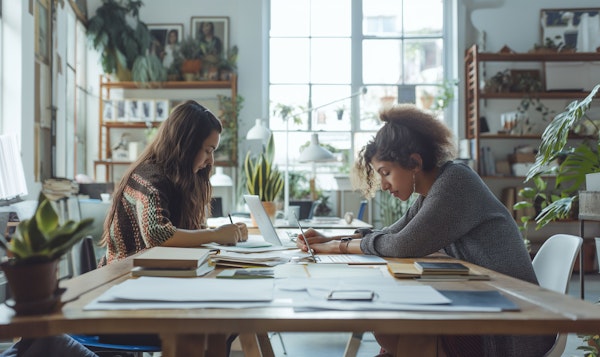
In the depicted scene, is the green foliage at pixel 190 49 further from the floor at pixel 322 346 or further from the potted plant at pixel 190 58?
the floor at pixel 322 346

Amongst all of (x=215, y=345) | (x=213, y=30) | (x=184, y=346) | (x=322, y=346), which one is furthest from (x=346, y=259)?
(x=213, y=30)

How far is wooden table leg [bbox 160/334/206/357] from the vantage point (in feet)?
3.15

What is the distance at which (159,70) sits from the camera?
253 inches

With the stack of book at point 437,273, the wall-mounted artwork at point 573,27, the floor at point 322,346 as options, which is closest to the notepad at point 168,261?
the stack of book at point 437,273

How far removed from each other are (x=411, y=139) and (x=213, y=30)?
17.2 ft

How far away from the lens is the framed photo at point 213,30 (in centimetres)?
677

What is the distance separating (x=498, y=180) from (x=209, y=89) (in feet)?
11.5

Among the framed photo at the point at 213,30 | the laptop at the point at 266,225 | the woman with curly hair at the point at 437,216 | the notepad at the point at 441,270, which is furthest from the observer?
the framed photo at the point at 213,30

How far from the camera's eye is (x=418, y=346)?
40.3 inches

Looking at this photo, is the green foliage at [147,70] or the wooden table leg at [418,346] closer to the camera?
the wooden table leg at [418,346]

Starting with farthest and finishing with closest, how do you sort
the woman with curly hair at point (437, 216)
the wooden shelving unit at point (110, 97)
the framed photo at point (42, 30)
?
the wooden shelving unit at point (110, 97), the framed photo at point (42, 30), the woman with curly hair at point (437, 216)

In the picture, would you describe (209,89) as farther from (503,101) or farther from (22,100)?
(503,101)

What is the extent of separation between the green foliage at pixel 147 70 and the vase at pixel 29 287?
5670 mm

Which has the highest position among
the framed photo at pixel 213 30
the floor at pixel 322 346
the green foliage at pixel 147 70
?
the framed photo at pixel 213 30
